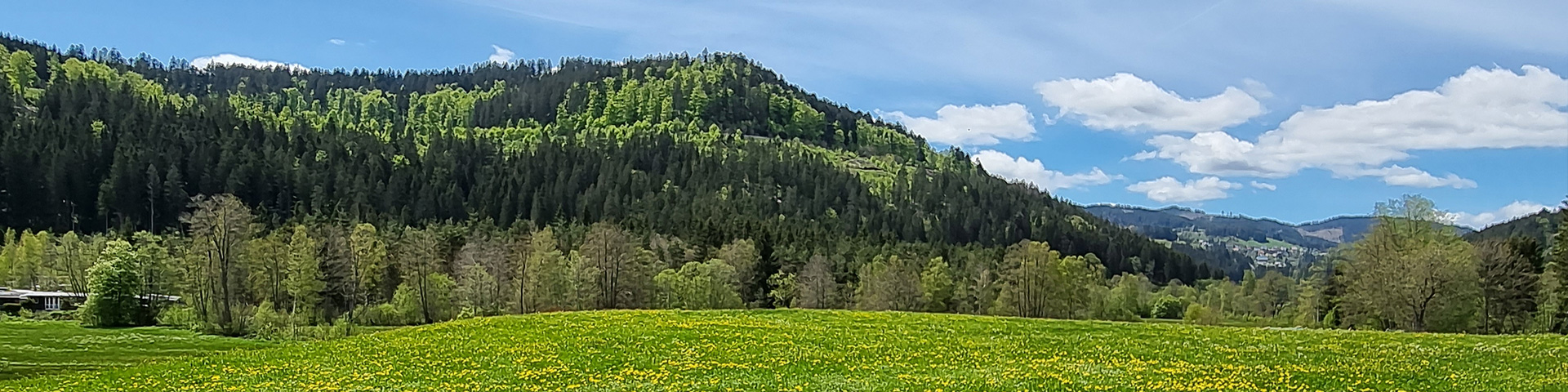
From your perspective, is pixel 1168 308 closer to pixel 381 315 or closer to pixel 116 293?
pixel 381 315

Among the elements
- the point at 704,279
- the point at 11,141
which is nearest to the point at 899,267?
the point at 704,279

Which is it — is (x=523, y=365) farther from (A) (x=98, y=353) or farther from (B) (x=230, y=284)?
(B) (x=230, y=284)

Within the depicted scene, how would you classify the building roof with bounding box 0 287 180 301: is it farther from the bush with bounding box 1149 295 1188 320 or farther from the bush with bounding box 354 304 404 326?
the bush with bounding box 1149 295 1188 320

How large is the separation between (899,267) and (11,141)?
589ft

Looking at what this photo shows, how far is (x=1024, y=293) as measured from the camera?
117 meters

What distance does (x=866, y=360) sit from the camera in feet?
99.9

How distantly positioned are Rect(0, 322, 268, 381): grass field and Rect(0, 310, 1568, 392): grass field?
2287cm

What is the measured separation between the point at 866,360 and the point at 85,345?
68.1 meters

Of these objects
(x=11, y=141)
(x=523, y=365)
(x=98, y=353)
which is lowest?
(x=98, y=353)

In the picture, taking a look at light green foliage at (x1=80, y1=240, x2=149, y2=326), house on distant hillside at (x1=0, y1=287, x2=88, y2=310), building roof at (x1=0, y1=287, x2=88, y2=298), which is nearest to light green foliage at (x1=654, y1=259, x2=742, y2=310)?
light green foliage at (x1=80, y1=240, x2=149, y2=326)

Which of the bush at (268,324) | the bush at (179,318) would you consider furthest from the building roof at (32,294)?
the bush at (268,324)

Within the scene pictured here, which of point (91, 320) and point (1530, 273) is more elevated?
point (1530, 273)

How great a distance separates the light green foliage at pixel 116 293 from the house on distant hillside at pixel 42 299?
2688cm

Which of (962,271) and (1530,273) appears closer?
(1530,273)
